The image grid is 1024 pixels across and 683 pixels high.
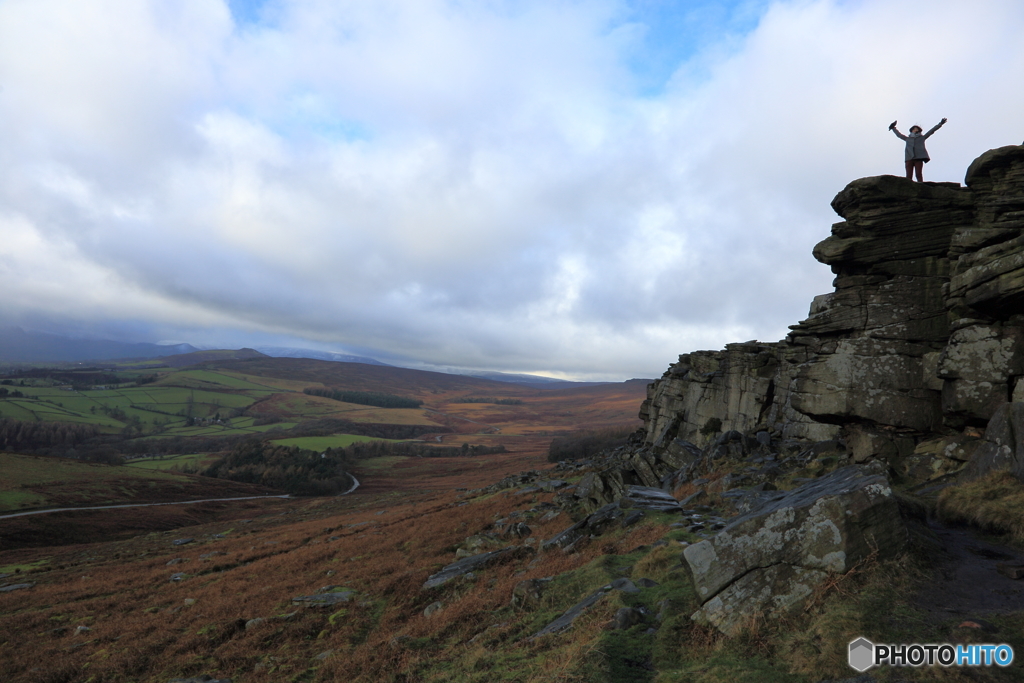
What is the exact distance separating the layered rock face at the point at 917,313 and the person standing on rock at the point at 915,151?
207cm

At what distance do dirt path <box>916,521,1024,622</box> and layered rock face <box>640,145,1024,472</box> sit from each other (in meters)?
8.63

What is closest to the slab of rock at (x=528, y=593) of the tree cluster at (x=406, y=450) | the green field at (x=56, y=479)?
the green field at (x=56, y=479)

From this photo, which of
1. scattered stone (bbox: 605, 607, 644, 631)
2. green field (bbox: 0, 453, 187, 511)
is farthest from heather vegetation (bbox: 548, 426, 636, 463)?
scattered stone (bbox: 605, 607, 644, 631)

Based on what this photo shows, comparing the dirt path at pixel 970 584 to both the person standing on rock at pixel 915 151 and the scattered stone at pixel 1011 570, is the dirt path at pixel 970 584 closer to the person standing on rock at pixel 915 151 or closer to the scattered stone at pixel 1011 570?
the scattered stone at pixel 1011 570

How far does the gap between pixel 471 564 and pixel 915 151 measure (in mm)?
26741

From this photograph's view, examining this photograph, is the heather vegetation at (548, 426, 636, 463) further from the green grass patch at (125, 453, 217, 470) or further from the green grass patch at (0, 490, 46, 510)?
the green grass patch at (125, 453, 217, 470)

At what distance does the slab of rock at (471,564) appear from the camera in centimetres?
1817

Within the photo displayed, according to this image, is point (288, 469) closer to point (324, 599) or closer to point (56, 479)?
point (56, 479)

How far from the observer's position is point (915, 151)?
2064 centimetres

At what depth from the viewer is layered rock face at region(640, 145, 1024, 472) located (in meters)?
16.0

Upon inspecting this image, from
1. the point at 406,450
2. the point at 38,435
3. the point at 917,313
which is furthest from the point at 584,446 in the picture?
the point at 38,435

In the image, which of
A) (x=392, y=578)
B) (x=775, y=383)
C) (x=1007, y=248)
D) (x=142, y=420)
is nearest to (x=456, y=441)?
(x=142, y=420)

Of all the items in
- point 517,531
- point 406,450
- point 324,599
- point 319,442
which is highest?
point 517,531

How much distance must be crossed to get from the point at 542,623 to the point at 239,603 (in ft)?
55.1
